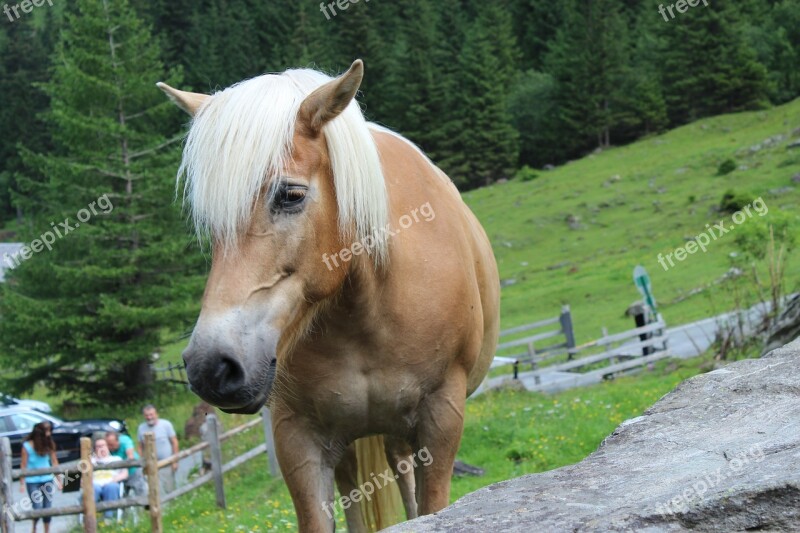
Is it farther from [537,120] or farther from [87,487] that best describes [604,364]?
[537,120]

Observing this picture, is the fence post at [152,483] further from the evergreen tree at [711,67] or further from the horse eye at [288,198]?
the evergreen tree at [711,67]

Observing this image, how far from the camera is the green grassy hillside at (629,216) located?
87.1ft

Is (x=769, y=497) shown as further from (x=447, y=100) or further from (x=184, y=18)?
(x=184, y=18)

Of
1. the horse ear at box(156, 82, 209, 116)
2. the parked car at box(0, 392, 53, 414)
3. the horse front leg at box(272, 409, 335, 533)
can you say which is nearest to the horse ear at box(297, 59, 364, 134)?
the horse ear at box(156, 82, 209, 116)

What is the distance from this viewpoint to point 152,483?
10.1m

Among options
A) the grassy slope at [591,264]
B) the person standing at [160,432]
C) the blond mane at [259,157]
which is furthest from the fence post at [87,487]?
the blond mane at [259,157]

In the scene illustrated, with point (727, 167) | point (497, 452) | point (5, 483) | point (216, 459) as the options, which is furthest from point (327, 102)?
point (727, 167)

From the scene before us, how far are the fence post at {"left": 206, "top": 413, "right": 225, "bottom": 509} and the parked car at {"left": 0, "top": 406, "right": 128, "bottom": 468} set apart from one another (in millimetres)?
6548

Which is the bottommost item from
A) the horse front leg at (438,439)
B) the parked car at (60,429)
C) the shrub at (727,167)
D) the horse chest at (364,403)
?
the parked car at (60,429)

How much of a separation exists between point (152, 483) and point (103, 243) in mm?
18210

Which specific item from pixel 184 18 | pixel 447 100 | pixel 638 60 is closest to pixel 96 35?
pixel 447 100

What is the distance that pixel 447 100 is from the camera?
6200cm

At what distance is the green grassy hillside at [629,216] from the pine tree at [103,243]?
10.7 metres

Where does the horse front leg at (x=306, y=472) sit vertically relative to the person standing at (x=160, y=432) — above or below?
above
